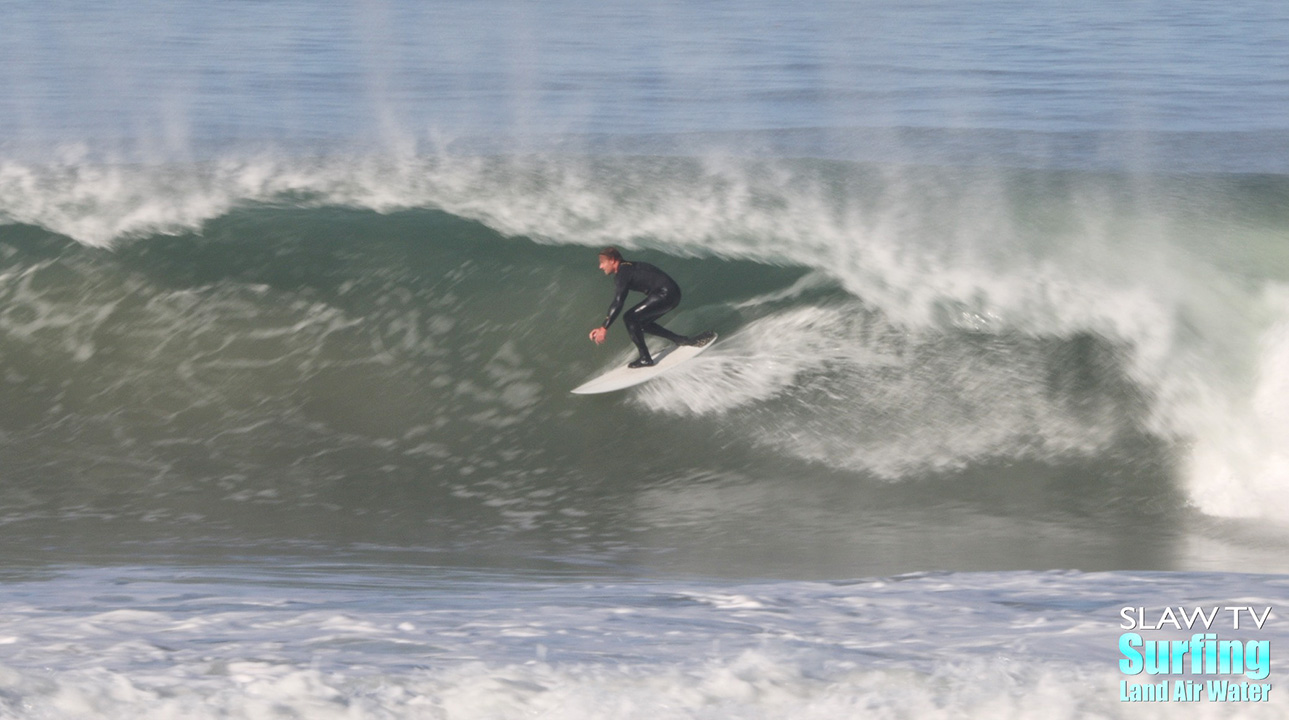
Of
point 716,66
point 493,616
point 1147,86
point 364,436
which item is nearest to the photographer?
point 493,616

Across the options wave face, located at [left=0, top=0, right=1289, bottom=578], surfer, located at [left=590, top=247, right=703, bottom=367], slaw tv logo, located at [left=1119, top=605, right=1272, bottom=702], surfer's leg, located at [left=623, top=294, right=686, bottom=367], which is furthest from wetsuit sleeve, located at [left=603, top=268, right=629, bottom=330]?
slaw tv logo, located at [left=1119, top=605, right=1272, bottom=702]

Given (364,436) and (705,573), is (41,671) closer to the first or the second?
(705,573)

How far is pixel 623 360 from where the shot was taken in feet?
26.6

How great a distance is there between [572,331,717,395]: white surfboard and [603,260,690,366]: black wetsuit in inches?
7.4

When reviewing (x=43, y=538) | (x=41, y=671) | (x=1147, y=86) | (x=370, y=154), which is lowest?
(x=41, y=671)

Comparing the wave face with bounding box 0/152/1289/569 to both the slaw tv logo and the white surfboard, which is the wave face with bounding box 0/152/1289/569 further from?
the slaw tv logo

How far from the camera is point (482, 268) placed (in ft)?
29.6

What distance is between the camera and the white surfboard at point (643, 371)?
7645 millimetres

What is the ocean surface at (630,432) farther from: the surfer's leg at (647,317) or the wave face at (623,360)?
the surfer's leg at (647,317)

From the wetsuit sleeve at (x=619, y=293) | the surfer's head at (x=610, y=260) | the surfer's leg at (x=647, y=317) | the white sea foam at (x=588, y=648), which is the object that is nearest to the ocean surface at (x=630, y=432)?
the white sea foam at (x=588, y=648)

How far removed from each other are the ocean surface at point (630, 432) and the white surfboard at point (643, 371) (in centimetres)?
12

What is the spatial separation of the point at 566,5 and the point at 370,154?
729 inches

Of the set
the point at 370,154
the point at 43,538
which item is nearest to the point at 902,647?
the point at 43,538

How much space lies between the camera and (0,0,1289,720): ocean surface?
4.17m
